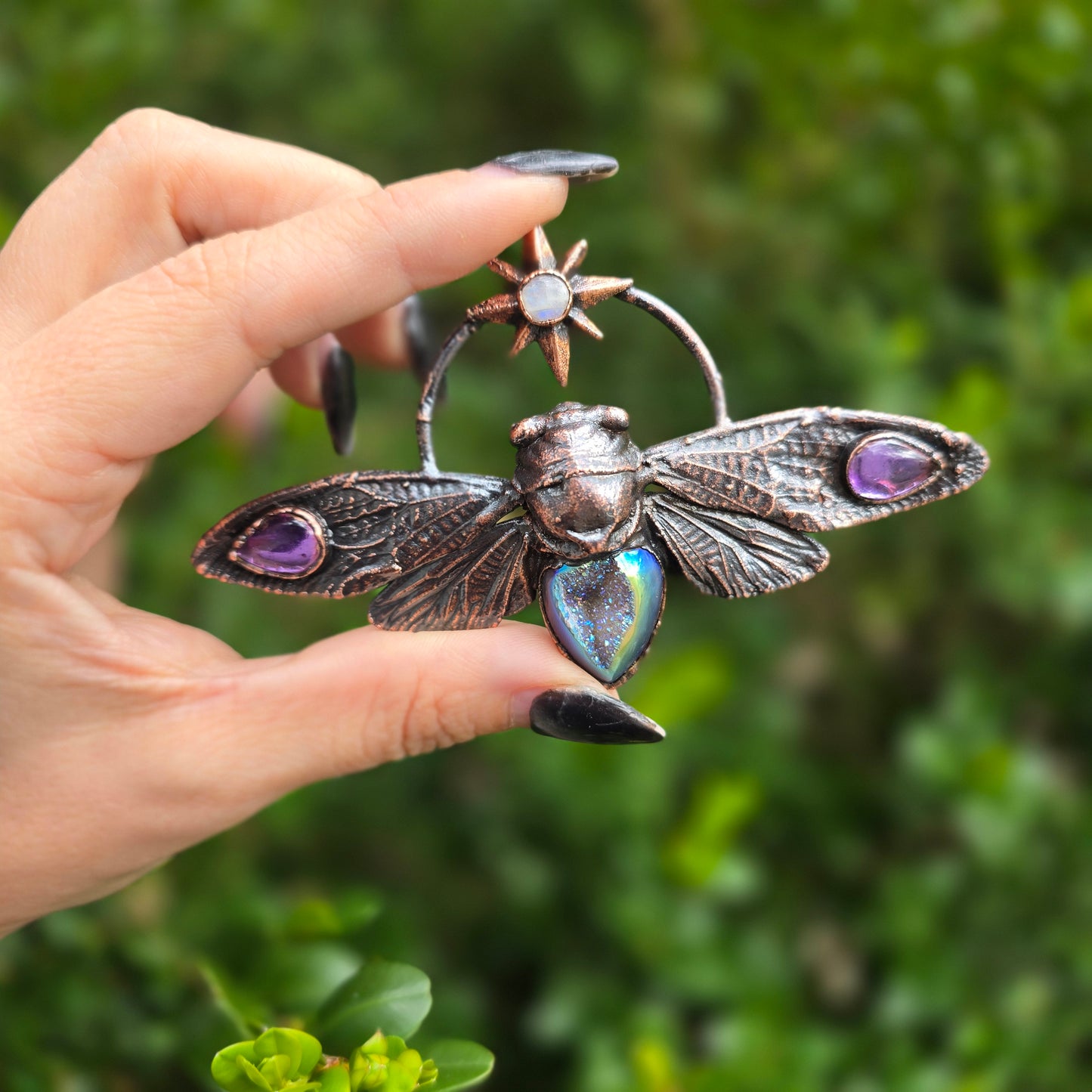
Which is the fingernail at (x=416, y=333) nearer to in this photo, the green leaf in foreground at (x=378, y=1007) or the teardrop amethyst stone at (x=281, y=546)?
the teardrop amethyst stone at (x=281, y=546)

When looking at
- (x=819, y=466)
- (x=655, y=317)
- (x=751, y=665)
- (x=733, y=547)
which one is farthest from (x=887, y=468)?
(x=751, y=665)

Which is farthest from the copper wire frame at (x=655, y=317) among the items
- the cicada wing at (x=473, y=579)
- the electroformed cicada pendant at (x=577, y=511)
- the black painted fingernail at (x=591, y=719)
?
the black painted fingernail at (x=591, y=719)

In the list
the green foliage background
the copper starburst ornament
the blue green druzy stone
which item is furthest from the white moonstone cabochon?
the green foliage background

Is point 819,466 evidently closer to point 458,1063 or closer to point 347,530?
point 347,530

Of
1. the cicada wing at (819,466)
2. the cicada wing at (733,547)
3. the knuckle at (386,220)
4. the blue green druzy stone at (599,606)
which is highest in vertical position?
the knuckle at (386,220)

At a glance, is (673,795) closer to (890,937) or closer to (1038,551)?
(890,937)

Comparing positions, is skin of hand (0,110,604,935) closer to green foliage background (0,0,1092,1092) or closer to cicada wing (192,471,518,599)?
cicada wing (192,471,518,599)
